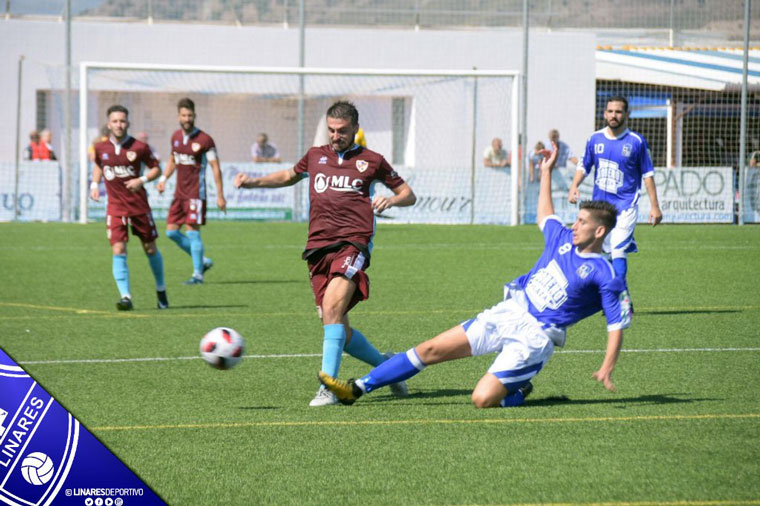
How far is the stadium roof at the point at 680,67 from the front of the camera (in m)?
27.9

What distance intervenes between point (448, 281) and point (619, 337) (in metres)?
8.37

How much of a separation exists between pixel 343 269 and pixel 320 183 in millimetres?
621

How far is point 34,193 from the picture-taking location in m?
25.7

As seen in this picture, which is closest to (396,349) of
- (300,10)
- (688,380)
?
(688,380)

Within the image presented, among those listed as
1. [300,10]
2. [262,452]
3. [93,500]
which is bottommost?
[262,452]

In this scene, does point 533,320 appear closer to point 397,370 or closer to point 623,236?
point 397,370

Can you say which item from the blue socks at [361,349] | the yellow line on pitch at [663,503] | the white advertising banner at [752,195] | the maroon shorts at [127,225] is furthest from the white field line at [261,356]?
the white advertising banner at [752,195]

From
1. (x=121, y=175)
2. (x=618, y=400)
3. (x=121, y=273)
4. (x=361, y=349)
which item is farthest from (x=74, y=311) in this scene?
(x=618, y=400)

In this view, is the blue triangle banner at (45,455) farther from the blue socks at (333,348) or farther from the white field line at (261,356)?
the white field line at (261,356)

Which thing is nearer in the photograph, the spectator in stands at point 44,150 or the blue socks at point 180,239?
the blue socks at point 180,239

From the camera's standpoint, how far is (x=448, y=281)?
1459 cm

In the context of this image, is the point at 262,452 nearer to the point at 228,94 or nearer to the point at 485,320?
the point at 485,320

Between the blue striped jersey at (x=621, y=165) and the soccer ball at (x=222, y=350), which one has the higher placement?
the blue striped jersey at (x=621, y=165)

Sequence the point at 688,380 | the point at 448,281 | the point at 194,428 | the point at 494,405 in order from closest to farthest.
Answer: the point at 194,428
the point at 494,405
the point at 688,380
the point at 448,281
